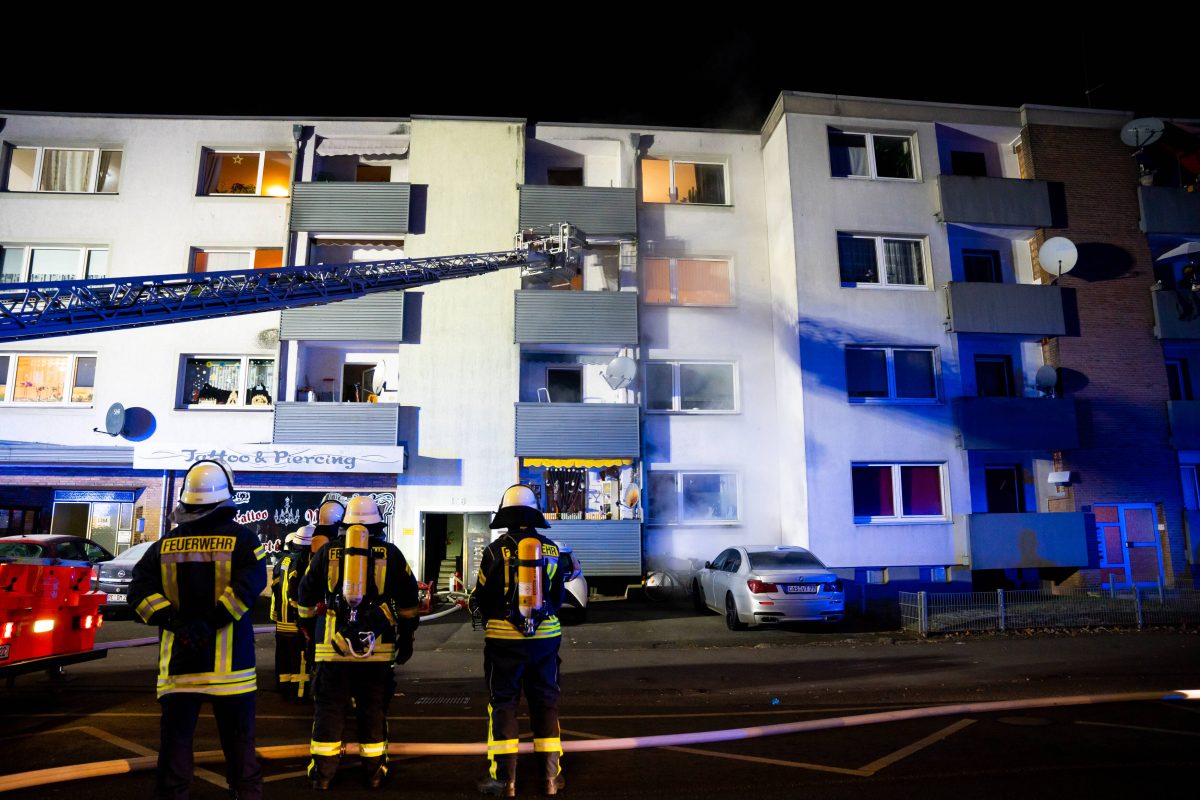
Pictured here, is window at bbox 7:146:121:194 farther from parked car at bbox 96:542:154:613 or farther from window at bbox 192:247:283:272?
parked car at bbox 96:542:154:613

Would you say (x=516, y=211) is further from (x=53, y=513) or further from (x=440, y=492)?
(x=53, y=513)

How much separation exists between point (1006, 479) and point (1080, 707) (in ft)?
41.5

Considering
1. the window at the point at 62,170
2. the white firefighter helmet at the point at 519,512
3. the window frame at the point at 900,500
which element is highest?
the window at the point at 62,170

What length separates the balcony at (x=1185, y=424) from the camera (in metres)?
17.6

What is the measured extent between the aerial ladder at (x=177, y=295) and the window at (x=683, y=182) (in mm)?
6704

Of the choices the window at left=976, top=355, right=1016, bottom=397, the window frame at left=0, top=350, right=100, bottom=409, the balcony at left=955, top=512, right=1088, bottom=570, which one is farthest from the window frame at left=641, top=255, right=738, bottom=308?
the window frame at left=0, top=350, right=100, bottom=409

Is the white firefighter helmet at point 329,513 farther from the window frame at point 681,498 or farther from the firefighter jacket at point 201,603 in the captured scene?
the window frame at point 681,498

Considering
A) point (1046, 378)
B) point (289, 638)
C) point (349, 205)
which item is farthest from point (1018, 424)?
point (349, 205)

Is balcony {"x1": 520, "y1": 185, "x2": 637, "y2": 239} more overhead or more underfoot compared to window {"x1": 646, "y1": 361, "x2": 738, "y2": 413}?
more overhead

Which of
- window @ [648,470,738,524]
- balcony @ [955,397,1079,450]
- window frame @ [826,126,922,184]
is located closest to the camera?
balcony @ [955,397,1079,450]

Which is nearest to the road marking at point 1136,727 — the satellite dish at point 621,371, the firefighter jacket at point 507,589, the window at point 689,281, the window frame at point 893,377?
the firefighter jacket at point 507,589

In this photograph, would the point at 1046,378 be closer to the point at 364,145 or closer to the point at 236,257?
the point at 364,145

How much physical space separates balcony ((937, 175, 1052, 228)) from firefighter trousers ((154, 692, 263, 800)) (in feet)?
61.0

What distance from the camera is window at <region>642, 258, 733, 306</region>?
63.1ft
